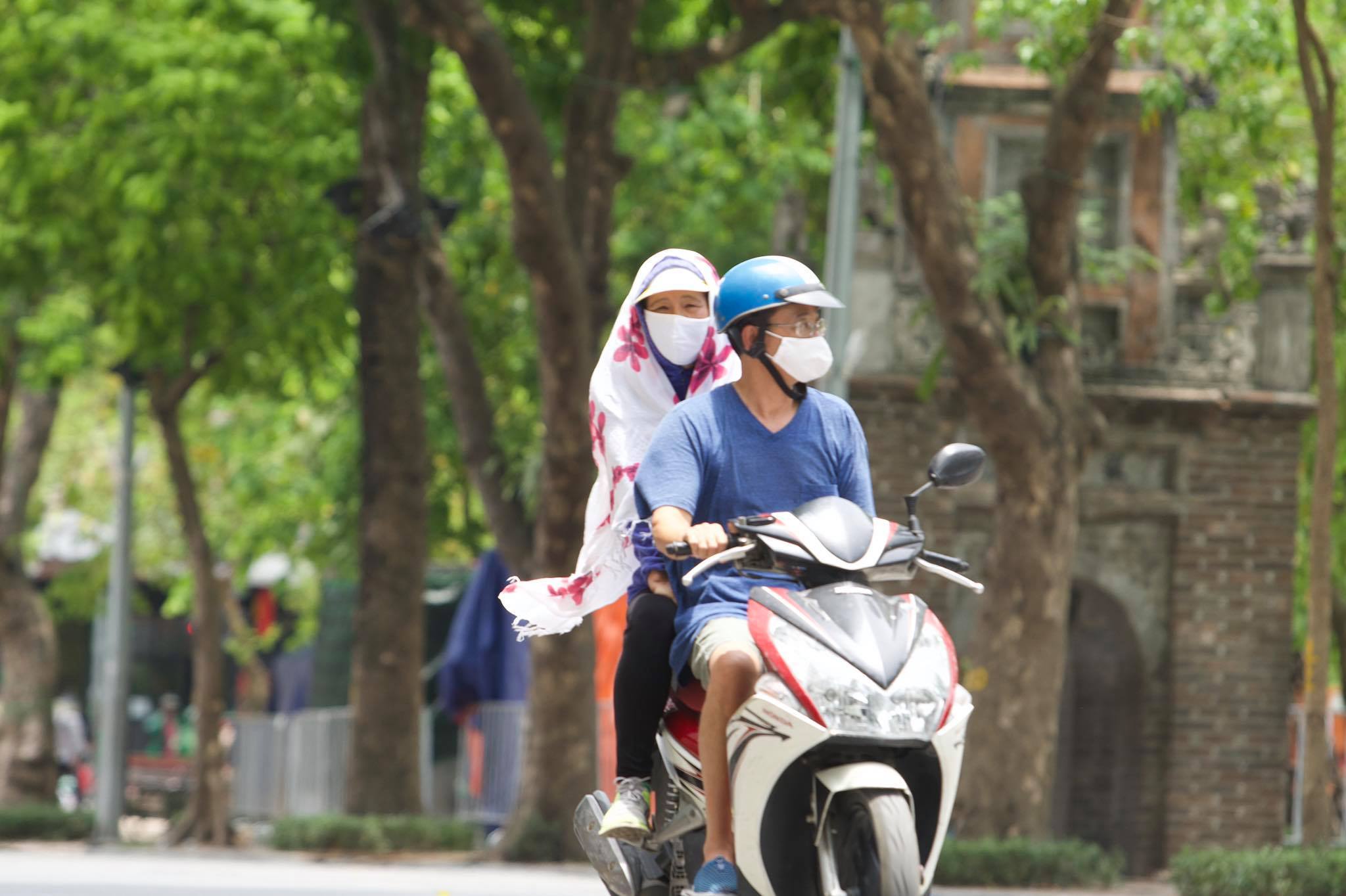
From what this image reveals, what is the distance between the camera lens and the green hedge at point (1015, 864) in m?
13.7

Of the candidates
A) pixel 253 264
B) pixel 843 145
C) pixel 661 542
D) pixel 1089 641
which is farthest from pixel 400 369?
pixel 661 542

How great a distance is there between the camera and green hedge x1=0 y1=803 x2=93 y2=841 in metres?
22.2

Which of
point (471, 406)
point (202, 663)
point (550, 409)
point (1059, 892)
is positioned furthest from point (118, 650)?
point (1059, 892)

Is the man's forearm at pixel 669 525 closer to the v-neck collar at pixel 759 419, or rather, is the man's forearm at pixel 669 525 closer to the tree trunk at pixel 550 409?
the v-neck collar at pixel 759 419

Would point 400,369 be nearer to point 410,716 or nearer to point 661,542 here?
point 410,716

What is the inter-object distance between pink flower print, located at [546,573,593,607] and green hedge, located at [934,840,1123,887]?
7287mm

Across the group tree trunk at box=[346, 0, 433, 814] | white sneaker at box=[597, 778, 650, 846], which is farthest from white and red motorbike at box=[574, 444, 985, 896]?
tree trunk at box=[346, 0, 433, 814]

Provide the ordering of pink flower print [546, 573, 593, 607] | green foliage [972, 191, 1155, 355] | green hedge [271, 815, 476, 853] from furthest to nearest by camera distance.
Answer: green hedge [271, 815, 476, 853] < green foliage [972, 191, 1155, 355] < pink flower print [546, 573, 593, 607]

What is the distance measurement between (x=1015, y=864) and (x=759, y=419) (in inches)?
330

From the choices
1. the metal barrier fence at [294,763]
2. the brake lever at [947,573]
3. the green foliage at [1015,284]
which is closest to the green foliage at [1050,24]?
the green foliage at [1015,284]

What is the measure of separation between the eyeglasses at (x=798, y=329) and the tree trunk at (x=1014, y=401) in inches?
334

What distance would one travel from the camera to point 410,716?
18953 mm

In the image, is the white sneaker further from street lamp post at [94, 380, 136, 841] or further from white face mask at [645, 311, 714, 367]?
street lamp post at [94, 380, 136, 841]

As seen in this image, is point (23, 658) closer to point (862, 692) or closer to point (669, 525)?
point (669, 525)
